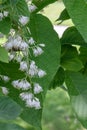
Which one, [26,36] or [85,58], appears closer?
[26,36]

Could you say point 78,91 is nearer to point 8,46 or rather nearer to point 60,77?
point 60,77

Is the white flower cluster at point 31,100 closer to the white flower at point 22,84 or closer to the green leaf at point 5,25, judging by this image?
the white flower at point 22,84

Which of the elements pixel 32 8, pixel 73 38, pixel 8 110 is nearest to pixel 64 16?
pixel 73 38

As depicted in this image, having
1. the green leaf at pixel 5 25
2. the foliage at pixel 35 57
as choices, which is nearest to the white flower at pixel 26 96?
the foliage at pixel 35 57

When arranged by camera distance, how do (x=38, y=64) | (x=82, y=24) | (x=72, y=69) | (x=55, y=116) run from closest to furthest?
(x=82, y=24), (x=38, y=64), (x=72, y=69), (x=55, y=116)

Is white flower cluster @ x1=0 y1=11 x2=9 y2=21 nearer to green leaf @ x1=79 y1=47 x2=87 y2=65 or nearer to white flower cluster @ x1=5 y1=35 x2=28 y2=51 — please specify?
white flower cluster @ x1=5 y1=35 x2=28 y2=51

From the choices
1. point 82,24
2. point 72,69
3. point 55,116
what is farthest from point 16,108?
point 55,116

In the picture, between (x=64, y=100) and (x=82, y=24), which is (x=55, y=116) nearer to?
(x=64, y=100)

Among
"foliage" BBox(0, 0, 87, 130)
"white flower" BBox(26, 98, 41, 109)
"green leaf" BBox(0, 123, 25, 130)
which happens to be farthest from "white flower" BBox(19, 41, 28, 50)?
"green leaf" BBox(0, 123, 25, 130)
